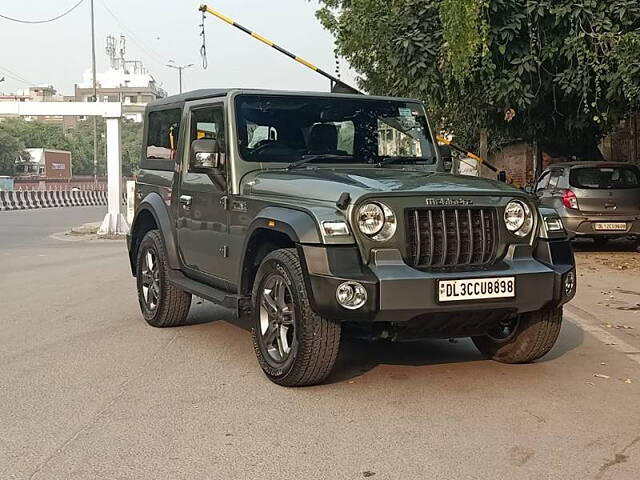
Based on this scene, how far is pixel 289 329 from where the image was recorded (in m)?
5.54

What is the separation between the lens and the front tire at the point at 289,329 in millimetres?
5121

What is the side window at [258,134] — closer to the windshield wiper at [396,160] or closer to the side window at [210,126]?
the side window at [210,126]

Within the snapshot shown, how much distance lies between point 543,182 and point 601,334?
328 inches

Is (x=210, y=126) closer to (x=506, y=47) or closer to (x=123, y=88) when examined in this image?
(x=506, y=47)

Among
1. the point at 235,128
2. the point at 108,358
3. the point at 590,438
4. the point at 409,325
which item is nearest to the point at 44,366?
the point at 108,358

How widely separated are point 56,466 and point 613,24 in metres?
11.2

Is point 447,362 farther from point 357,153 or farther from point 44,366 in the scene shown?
point 44,366

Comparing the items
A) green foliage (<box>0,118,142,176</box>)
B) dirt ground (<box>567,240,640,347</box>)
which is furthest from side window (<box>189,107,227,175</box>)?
green foliage (<box>0,118,142,176</box>)

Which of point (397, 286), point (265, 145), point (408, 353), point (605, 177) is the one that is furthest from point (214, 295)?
point (605, 177)

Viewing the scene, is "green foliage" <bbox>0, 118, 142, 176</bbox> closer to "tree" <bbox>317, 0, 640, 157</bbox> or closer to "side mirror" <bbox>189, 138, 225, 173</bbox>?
"tree" <bbox>317, 0, 640, 157</bbox>

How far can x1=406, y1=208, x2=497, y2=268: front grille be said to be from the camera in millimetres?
5086

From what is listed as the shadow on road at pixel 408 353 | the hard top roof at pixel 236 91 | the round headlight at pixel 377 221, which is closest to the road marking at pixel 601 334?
the shadow on road at pixel 408 353

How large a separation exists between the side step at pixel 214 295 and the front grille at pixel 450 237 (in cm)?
140

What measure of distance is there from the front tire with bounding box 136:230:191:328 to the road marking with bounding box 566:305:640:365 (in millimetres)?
→ 3595
